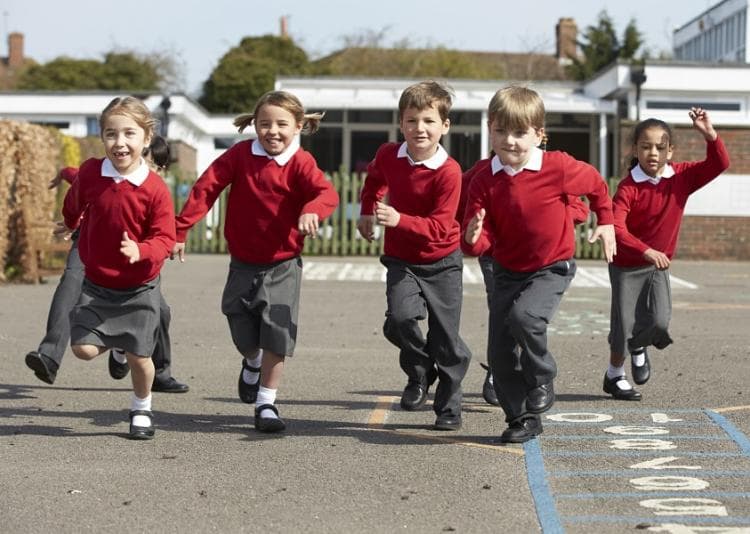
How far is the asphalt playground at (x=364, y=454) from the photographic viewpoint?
5.59 meters

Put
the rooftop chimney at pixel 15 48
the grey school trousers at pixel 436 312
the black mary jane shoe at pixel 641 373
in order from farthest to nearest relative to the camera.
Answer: the rooftop chimney at pixel 15 48 < the black mary jane shoe at pixel 641 373 < the grey school trousers at pixel 436 312

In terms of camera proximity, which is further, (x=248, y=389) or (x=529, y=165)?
(x=248, y=389)

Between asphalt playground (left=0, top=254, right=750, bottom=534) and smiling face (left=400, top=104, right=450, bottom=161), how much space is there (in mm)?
1534

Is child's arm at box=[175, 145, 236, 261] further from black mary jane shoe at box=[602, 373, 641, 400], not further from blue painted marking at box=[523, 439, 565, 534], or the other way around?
black mary jane shoe at box=[602, 373, 641, 400]

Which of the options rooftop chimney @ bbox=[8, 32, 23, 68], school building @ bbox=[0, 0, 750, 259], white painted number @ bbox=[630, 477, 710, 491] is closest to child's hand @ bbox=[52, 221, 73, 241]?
white painted number @ bbox=[630, 477, 710, 491]

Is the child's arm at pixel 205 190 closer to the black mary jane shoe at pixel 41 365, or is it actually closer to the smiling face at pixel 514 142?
the black mary jane shoe at pixel 41 365

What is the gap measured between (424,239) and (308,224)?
76cm

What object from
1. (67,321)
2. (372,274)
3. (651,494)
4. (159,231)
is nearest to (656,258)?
(651,494)

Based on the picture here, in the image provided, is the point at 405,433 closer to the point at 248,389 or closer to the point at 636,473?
the point at 248,389

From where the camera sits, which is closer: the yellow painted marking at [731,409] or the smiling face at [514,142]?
the smiling face at [514,142]

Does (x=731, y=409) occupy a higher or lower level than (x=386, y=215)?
lower

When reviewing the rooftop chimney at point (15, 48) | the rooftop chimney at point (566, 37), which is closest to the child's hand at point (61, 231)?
the rooftop chimney at point (566, 37)

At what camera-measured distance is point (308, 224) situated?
289 inches

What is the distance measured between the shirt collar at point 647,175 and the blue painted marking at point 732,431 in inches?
61.5
